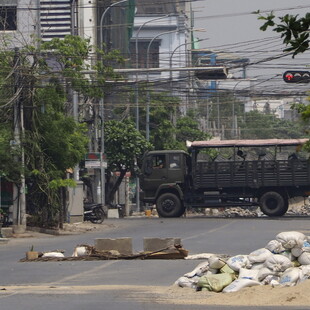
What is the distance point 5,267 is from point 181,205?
24782 mm

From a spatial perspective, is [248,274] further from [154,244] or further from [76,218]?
[76,218]

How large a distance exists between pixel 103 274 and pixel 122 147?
129 feet

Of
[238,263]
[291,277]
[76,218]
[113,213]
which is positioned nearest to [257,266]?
[238,263]

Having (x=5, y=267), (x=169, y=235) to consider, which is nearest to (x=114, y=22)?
(x=169, y=235)

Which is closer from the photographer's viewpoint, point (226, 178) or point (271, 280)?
point (271, 280)

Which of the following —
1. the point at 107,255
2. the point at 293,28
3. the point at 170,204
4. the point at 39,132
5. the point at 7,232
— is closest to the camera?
the point at 293,28

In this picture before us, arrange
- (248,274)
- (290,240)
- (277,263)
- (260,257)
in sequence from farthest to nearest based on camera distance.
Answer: (290,240) → (260,257) → (277,263) → (248,274)

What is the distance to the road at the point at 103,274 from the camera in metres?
14.9

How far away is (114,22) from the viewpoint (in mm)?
84000

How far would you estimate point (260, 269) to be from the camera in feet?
55.2

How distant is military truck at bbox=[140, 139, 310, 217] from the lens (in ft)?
148

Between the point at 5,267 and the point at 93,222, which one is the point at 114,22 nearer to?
the point at 93,222

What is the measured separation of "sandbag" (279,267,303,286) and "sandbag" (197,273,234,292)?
0.85 metres

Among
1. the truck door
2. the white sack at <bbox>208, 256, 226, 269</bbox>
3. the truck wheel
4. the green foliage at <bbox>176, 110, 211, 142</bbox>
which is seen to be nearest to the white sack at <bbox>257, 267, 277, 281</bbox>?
the white sack at <bbox>208, 256, 226, 269</bbox>
